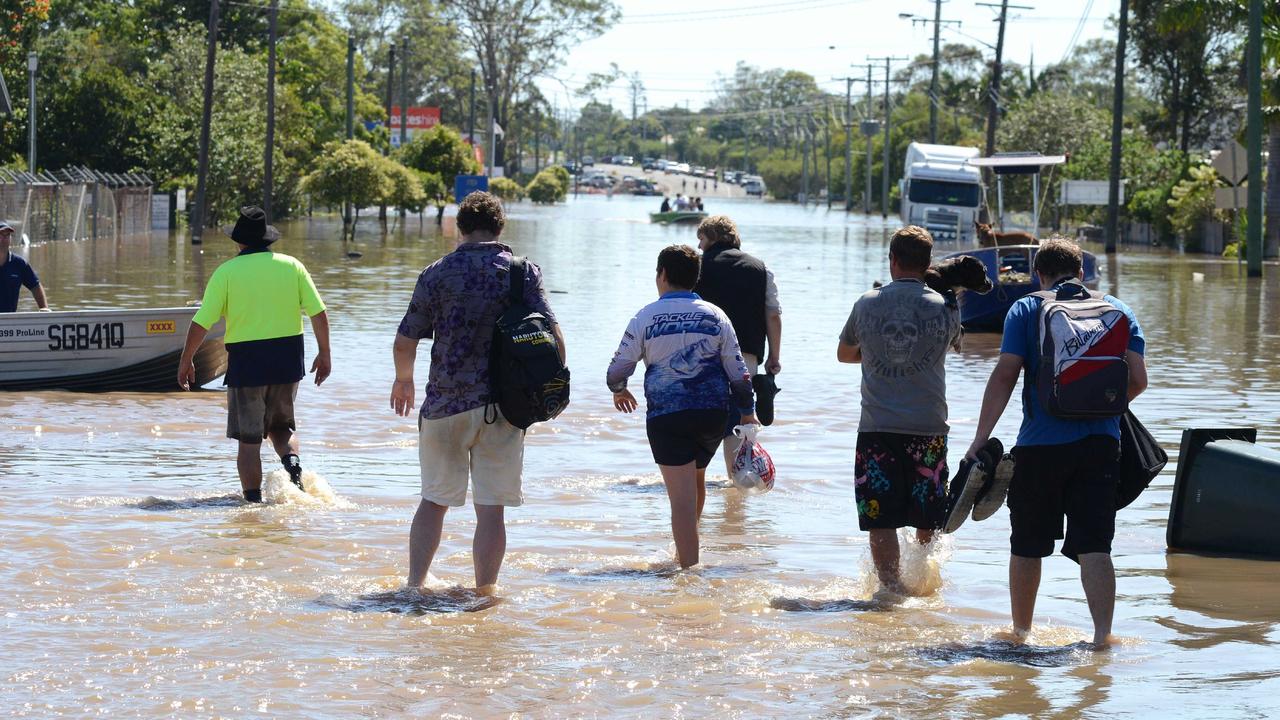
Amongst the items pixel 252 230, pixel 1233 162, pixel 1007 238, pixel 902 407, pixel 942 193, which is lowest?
pixel 902 407

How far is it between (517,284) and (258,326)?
2551 millimetres

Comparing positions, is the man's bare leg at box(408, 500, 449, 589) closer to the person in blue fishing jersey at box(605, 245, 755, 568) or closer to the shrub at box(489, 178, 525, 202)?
the person in blue fishing jersey at box(605, 245, 755, 568)

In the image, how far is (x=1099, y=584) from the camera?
652 centimetres

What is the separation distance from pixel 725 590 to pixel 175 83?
54982 mm

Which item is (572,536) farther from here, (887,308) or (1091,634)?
(1091,634)

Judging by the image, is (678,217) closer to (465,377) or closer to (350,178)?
(350,178)

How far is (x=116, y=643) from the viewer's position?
6.44 meters

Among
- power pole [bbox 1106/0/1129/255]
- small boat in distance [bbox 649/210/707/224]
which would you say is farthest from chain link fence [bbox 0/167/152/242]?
power pole [bbox 1106/0/1129/255]

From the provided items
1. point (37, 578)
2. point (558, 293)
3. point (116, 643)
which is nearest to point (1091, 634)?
point (116, 643)

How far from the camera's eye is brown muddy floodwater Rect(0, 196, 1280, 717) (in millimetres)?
5910

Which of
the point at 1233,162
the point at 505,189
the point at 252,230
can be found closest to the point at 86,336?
the point at 252,230

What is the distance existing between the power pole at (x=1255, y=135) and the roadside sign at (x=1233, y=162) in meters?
2.68

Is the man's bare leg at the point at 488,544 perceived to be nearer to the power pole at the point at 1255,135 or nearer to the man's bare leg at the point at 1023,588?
the man's bare leg at the point at 1023,588

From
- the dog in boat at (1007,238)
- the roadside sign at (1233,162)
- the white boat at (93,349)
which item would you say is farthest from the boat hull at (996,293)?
the roadside sign at (1233,162)
